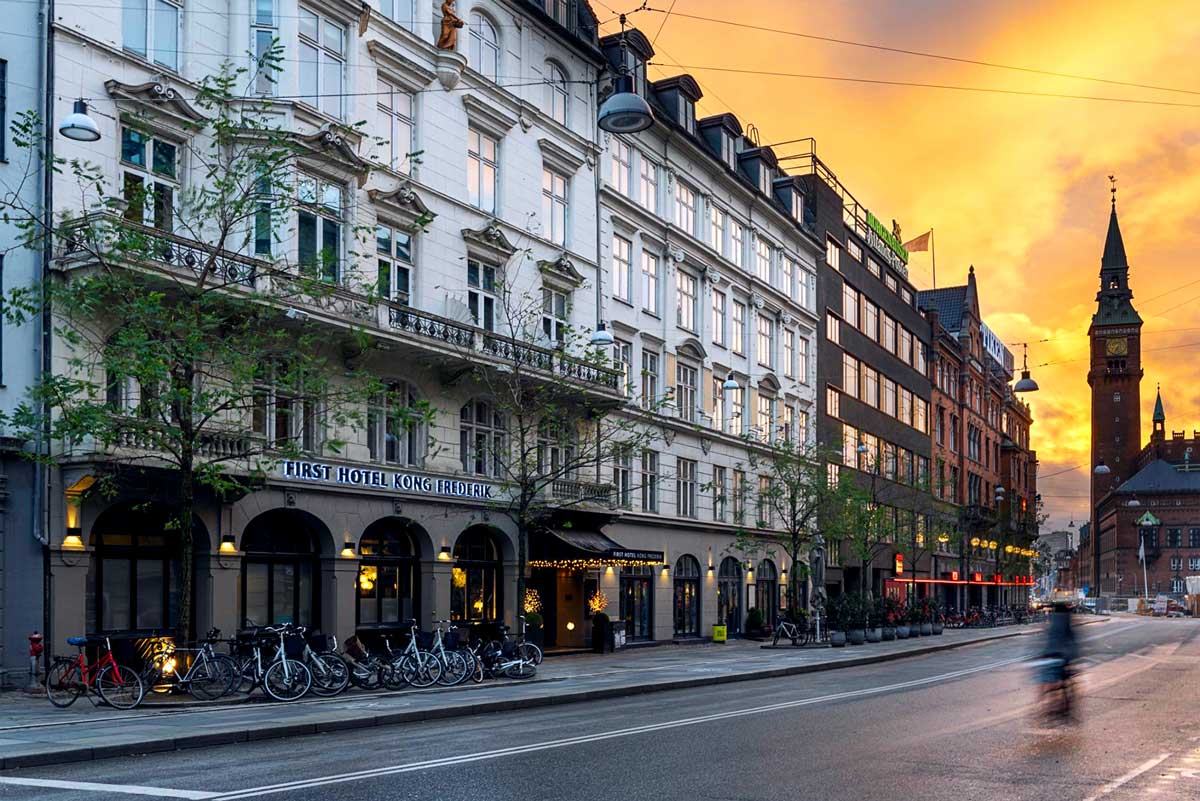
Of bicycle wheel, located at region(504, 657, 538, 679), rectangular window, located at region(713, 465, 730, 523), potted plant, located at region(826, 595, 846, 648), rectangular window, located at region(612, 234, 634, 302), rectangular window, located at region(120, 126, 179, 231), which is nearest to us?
rectangular window, located at region(120, 126, 179, 231)

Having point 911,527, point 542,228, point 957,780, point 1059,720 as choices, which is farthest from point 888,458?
point 957,780

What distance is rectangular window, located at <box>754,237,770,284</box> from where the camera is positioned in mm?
53156

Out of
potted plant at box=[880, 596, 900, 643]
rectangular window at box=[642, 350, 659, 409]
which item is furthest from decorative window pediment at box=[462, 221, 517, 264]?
potted plant at box=[880, 596, 900, 643]

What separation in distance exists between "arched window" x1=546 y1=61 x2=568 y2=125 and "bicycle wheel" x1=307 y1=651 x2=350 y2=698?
20.3 m

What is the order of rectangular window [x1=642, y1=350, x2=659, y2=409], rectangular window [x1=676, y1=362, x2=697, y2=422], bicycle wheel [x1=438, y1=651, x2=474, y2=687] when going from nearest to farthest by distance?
1. bicycle wheel [x1=438, y1=651, x2=474, y2=687]
2. rectangular window [x1=642, y1=350, x2=659, y2=409]
3. rectangular window [x1=676, y1=362, x2=697, y2=422]

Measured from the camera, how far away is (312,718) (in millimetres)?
18281

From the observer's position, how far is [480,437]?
1356 inches

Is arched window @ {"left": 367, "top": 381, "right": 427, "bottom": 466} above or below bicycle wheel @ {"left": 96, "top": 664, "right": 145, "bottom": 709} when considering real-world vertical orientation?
above

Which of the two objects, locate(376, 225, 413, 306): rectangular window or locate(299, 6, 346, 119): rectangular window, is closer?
locate(299, 6, 346, 119): rectangular window

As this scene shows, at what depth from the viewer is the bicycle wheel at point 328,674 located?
22.1 m

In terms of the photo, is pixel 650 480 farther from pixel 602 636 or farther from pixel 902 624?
pixel 902 624

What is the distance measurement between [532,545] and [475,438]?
4.04 meters

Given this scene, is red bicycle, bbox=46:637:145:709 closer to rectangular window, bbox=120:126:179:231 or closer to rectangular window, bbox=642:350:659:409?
rectangular window, bbox=120:126:179:231

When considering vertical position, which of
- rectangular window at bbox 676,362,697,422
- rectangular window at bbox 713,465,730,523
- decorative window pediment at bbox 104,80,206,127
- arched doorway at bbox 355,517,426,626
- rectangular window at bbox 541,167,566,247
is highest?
rectangular window at bbox 541,167,566,247
